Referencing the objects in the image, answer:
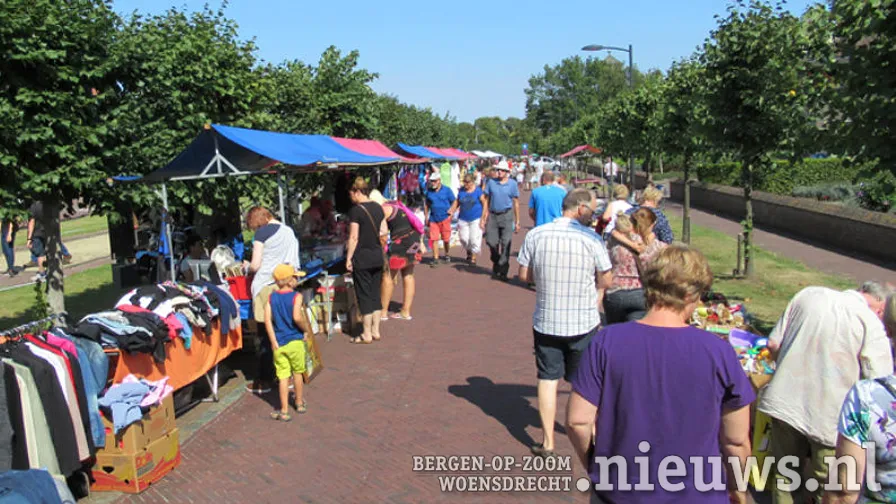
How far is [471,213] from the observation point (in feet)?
42.8

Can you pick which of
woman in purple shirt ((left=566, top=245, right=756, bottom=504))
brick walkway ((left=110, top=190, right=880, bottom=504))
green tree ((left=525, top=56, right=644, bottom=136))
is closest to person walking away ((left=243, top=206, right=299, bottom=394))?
brick walkway ((left=110, top=190, right=880, bottom=504))

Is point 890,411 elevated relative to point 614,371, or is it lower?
lower

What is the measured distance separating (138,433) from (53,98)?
11.3 ft

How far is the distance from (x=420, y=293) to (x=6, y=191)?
625cm

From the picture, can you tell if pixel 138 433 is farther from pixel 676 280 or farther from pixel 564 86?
pixel 564 86

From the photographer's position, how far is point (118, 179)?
23.7ft

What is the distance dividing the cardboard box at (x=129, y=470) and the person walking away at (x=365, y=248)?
3408mm

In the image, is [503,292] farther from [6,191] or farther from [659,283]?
[659,283]

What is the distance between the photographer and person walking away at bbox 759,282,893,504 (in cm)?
362

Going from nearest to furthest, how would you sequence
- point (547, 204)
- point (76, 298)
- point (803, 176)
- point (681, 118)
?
point (547, 204) → point (76, 298) → point (681, 118) → point (803, 176)

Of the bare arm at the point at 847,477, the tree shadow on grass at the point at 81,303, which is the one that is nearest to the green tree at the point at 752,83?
the bare arm at the point at 847,477

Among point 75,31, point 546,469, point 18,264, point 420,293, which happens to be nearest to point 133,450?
point 546,469

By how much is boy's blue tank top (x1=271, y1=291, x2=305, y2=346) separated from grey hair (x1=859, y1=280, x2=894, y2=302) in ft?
14.0

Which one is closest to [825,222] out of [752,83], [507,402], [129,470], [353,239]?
[752,83]
